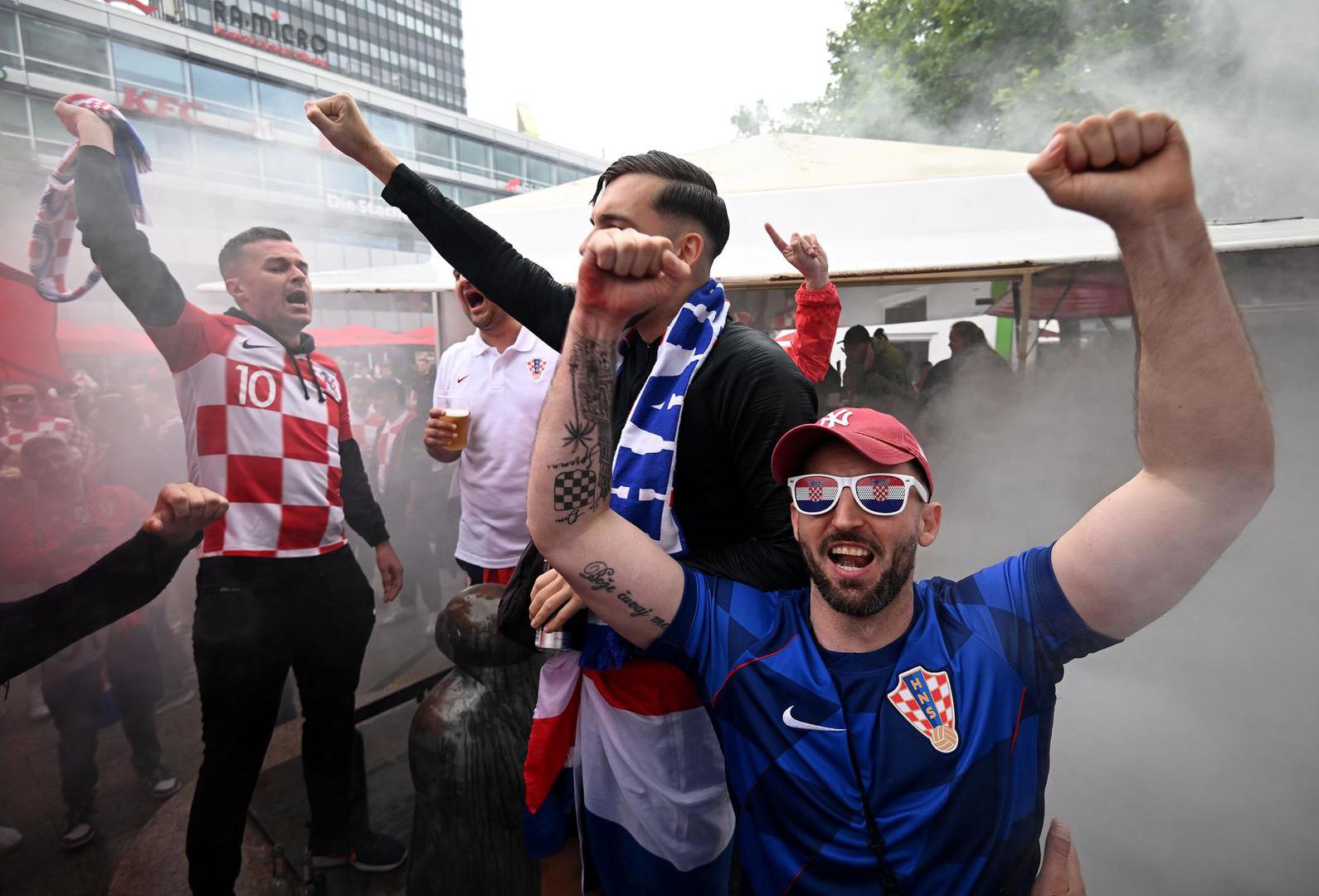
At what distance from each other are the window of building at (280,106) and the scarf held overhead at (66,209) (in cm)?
101

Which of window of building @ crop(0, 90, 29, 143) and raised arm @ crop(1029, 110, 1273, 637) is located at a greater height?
window of building @ crop(0, 90, 29, 143)

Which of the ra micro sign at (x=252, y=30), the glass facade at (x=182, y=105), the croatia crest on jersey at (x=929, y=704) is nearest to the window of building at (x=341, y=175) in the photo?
the glass facade at (x=182, y=105)

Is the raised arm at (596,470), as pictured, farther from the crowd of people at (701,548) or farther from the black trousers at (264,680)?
the black trousers at (264,680)

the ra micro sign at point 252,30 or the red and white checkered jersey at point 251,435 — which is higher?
the ra micro sign at point 252,30

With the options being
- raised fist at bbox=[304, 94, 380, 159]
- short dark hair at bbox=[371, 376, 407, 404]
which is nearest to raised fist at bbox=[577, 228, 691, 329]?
raised fist at bbox=[304, 94, 380, 159]

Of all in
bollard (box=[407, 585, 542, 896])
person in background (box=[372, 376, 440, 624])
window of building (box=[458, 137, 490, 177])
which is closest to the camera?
bollard (box=[407, 585, 542, 896])

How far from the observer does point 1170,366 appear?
0.89 metres

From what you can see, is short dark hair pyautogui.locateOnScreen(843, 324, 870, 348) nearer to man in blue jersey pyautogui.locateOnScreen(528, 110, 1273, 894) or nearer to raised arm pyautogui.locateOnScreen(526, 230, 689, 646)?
man in blue jersey pyautogui.locateOnScreen(528, 110, 1273, 894)

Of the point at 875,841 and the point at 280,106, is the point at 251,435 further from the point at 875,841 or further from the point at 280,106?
the point at 875,841

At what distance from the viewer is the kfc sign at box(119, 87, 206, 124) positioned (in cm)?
198

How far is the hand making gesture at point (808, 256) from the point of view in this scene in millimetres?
2619

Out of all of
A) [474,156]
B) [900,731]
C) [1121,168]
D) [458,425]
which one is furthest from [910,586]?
[474,156]

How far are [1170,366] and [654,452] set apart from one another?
83 cm

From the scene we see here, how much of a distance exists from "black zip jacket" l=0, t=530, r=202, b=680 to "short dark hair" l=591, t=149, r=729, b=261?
1.43 meters
